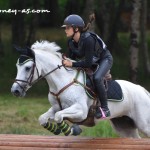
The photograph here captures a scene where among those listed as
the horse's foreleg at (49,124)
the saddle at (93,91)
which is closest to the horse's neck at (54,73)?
the saddle at (93,91)

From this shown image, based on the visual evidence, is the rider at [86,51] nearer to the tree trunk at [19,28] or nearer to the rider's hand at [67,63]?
the rider's hand at [67,63]

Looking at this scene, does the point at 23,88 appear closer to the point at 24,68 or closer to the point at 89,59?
the point at 24,68

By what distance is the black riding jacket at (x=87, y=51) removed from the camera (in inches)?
384

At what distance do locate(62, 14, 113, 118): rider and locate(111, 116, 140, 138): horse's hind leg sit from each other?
961 millimetres

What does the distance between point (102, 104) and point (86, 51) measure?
0.81 m

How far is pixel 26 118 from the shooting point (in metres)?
16.0

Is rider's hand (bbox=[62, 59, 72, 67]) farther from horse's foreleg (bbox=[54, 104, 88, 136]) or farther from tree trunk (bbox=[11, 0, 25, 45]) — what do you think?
tree trunk (bbox=[11, 0, 25, 45])

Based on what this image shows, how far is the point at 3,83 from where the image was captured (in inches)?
949

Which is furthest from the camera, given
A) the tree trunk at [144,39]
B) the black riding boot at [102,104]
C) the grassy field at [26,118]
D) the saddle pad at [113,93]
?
the tree trunk at [144,39]

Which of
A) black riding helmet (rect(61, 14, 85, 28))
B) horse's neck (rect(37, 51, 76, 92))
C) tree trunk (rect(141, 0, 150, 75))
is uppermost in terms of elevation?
black riding helmet (rect(61, 14, 85, 28))

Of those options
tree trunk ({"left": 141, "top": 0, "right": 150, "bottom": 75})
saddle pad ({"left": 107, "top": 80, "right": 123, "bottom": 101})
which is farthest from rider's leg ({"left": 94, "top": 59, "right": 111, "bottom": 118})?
tree trunk ({"left": 141, "top": 0, "right": 150, "bottom": 75})

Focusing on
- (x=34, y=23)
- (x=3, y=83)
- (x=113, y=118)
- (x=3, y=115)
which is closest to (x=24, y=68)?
(x=113, y=118)

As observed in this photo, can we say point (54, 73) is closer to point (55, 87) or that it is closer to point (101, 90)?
point (55, 87)

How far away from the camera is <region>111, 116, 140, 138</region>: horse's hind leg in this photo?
10.9 m
